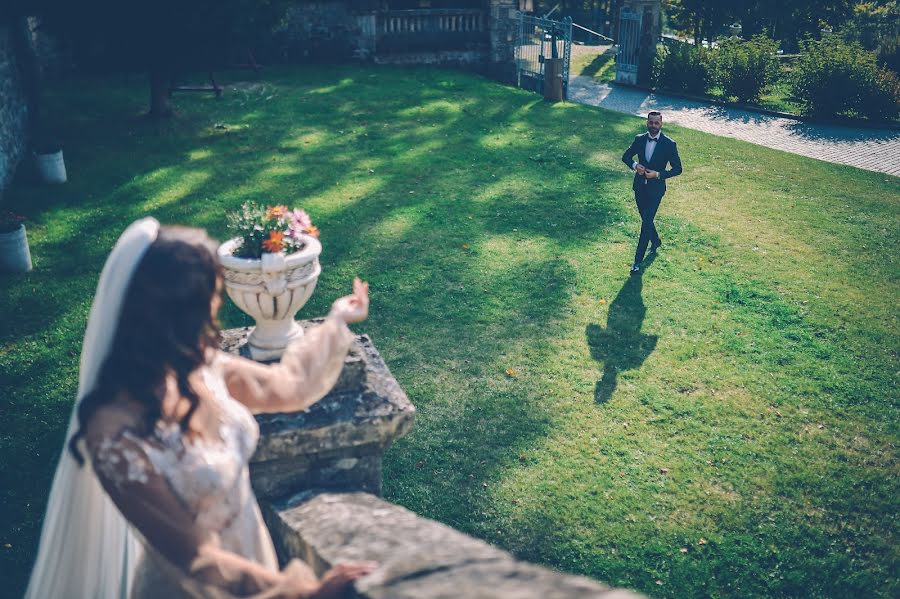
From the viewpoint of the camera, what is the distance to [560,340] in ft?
25.9

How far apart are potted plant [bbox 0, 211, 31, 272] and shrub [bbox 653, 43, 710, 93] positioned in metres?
18.0

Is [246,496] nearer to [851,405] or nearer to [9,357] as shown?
[9,357]

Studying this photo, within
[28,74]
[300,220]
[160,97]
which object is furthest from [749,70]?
[300,220]

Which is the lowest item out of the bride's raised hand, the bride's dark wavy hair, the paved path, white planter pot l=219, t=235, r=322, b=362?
the paved path

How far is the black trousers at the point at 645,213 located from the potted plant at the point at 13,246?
25.3 ft

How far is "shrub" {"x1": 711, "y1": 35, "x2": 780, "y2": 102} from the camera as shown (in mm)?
19469

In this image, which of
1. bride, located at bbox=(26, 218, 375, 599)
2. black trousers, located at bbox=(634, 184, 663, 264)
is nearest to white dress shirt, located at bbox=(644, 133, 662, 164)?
black trousers, located at bbox=(634, 184, 663, 264)

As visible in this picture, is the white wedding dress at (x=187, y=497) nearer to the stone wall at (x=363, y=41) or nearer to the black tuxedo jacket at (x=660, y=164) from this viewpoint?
the black tuxedo jacket at (x=660, y=164)

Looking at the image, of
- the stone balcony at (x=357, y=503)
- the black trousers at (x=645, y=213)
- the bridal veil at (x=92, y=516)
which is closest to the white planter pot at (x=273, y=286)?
the stone balcony at (x=357, y=503)

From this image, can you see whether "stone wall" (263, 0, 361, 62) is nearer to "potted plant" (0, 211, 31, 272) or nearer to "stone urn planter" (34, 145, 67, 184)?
"stone urn planter" (34, 145, 67, 184)

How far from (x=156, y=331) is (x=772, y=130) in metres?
17.8

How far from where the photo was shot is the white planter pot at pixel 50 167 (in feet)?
38.6

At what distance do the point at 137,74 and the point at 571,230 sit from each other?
14.8 meters

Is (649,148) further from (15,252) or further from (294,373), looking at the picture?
(15,252)
